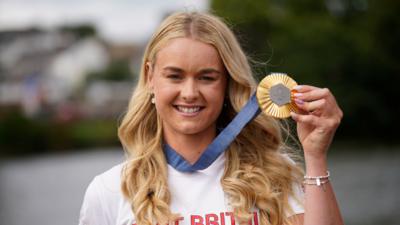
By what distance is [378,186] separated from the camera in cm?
2253

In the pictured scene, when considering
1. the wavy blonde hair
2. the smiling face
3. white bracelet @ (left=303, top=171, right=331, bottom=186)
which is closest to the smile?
the smiling face

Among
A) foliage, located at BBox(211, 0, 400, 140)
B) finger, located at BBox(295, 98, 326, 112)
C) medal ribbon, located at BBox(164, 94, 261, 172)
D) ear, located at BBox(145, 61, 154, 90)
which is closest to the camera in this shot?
finger, located at BBox(295, 98, 326, 112)

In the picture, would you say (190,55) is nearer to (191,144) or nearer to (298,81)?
(191,144)

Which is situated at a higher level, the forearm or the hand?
the hand

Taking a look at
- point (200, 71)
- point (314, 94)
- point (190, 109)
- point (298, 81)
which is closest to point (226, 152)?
point (190, 109)

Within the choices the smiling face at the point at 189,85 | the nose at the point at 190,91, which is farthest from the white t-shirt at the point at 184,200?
the nose at the point at 190,91

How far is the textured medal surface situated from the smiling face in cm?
21

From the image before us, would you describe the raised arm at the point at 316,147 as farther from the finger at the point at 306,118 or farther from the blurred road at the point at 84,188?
the blurred road at the point at 84,188

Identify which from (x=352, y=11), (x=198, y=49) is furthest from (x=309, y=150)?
(x=352, y=11)

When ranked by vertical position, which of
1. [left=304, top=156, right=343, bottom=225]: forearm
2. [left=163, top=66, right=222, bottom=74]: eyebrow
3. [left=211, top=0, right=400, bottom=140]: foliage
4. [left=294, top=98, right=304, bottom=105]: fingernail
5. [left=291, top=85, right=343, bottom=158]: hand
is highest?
[left=211, top=0, right=400, bottom=140]: foliage

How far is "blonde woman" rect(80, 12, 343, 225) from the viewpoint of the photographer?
3.24 meters

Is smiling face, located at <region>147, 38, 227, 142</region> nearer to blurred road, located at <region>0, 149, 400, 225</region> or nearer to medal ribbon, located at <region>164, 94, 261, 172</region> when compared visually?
medal ribbon, located at <region>164, 94, 261, 172</region>

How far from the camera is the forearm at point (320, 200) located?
9.84ft

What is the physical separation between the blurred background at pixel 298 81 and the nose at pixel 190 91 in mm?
622
